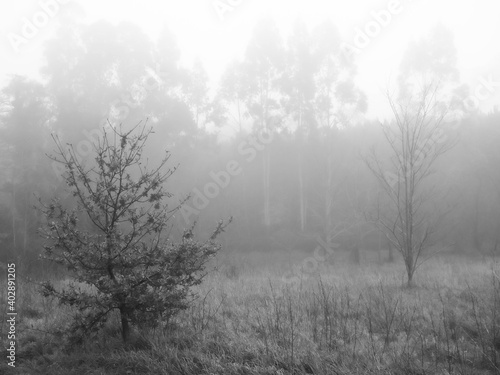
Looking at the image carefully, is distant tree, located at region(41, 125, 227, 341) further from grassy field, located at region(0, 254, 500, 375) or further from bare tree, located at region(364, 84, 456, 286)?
bare tree, located at region(364, 84, 456, 286)

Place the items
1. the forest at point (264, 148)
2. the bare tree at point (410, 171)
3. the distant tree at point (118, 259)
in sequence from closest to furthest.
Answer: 1. the distant tree at point (118, 259)
2. the bare tree at point (410, 171)
3. the forest at point (264, 148)

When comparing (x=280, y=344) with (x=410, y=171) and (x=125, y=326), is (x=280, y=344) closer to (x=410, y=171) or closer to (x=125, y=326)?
(x=125, y=326)

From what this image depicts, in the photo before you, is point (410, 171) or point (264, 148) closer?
point (410, 171)

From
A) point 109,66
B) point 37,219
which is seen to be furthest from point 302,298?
point 109,66

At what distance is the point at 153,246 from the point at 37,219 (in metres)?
13.7

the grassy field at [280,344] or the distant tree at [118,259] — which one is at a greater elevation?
the distant tree at [118,259]

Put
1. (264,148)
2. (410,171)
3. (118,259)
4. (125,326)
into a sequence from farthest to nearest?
(264,148) → (410,171) → (125,326) → (118,259)

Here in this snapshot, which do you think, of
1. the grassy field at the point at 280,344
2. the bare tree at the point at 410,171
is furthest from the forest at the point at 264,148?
the grassy field at the point at 280,344

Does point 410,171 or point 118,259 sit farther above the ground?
point 410,171

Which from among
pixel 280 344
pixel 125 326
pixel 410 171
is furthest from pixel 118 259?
pixel 410 171

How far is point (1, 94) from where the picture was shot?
16297 mm

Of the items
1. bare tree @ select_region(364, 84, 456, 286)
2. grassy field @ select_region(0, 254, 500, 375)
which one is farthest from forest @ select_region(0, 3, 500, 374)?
grassy field @ select_region(0, 254, 500, 375)

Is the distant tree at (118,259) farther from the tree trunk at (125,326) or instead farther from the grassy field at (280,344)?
the grassy field at (280,344)

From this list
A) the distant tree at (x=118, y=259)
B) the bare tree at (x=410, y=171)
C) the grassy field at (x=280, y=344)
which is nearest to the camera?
the grassy field at (x=280, y=344)
